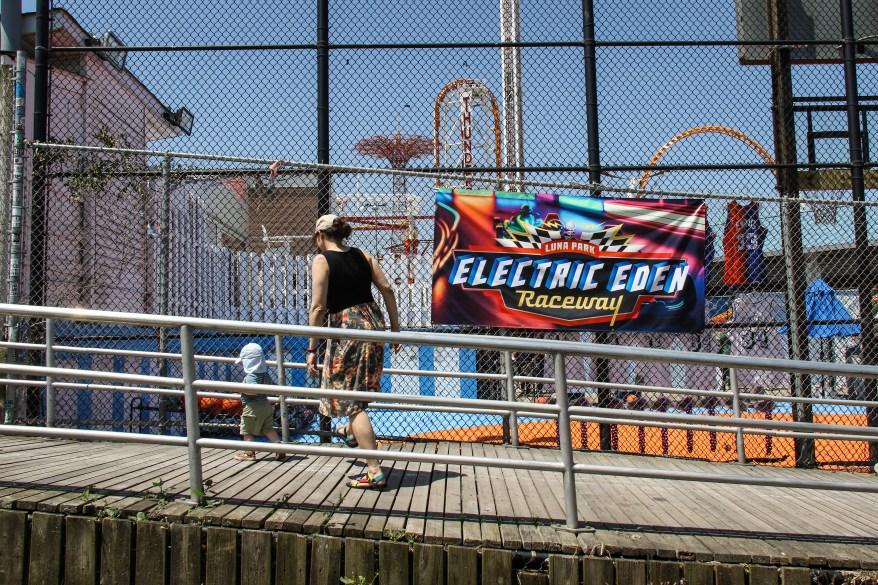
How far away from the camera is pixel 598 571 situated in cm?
320

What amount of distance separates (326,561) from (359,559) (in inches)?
6.0

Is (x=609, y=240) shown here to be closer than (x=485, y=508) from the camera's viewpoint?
No

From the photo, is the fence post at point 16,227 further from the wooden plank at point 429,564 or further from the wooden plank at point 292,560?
the wooden plank at point 429,564

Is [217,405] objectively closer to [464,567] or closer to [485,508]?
[485,508]

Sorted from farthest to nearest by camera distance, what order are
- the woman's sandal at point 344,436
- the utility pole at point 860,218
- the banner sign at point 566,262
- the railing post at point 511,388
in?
1. the utility pole at point 860,218
2. the banner sign at point 566,262
3. the railing post at point 511,388
4. the woman's sandal at point 344,436

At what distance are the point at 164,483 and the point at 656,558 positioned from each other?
2.58 meters

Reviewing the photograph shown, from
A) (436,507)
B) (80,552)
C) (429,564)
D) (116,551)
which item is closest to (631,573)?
(429,564)

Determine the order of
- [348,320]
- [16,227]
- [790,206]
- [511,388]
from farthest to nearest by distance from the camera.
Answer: [790,206], [16,227], [511,388], [348,320]

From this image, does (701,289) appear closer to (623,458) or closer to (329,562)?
(623,458)

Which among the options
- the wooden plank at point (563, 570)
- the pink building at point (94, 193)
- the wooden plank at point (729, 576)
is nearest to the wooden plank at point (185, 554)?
the wooden plank at point (563, 570)

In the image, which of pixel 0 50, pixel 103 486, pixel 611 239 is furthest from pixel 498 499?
pixel 0 50

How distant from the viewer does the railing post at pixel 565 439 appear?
3.37 meters

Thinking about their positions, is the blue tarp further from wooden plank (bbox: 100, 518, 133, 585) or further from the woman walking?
wooden plank (bbox: 100, 518, 133, 585)

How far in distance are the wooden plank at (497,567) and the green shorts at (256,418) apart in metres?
2.44
